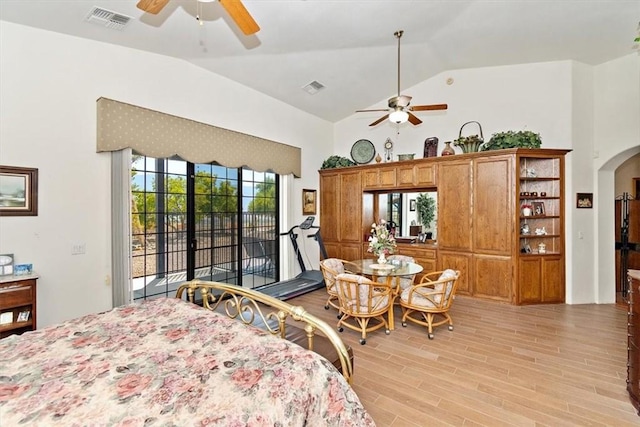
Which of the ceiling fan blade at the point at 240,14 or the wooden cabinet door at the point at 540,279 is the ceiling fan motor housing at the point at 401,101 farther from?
the wooden cabinet door at the point at 540,279

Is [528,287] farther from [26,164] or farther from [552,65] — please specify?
[26,164]

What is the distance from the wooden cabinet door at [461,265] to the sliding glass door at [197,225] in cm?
334

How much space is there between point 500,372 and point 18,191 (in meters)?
5.22

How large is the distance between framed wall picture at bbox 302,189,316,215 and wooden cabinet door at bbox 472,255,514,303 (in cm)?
344

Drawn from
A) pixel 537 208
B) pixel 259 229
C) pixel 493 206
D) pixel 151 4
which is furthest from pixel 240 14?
pixel 537 208

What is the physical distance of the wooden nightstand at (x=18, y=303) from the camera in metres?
2.82

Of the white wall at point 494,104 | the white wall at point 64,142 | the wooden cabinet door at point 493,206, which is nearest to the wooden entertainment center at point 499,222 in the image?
the wooden cabinet door at point 493,206

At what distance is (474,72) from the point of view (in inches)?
219

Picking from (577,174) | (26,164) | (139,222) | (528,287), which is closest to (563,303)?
(528,287)

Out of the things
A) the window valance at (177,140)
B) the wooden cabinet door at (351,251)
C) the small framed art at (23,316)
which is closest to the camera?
the small framed art at (23,316)

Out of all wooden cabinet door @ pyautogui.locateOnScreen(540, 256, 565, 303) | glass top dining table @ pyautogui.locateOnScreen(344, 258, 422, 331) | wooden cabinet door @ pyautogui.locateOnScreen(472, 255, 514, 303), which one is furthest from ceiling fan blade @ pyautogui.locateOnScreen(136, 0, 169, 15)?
wooden cabinet door @ pyautogui.locateOnScreen(540, 256, 565, 303)

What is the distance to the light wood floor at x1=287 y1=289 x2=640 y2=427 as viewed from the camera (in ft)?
7.45

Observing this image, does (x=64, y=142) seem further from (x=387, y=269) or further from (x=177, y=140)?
(x=387, y=269)

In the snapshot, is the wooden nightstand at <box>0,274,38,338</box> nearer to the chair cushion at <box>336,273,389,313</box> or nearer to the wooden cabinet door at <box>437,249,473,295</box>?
the chair cushion at <box>336,273,389,313</box>
